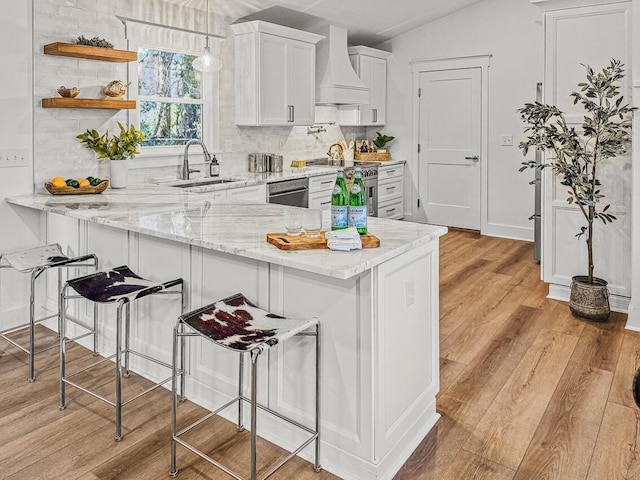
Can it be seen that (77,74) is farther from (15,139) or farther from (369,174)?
(369,174)

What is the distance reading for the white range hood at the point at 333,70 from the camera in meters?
6.07

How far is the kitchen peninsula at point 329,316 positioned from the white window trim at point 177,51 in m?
1.78

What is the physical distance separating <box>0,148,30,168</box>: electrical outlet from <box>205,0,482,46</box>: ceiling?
2061 mm

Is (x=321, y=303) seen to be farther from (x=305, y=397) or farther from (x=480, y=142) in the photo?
(x=480, y=142)

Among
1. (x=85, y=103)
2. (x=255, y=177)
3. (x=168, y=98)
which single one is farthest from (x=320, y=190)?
(x=85, y=103)

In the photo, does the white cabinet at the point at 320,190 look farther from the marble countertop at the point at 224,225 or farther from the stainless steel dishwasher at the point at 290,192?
the marble countertop at the point at 224,225

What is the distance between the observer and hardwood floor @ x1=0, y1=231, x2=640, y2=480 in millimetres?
2152

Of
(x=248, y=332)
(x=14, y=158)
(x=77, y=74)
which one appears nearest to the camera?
(x=248, y=332)

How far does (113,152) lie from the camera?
394 cm

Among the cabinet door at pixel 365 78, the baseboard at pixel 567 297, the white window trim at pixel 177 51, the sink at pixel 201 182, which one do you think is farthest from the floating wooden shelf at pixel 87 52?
the baseboard at pixel 567 297

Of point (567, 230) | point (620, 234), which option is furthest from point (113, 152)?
point (620, 234)

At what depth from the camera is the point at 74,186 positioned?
3.63 meters

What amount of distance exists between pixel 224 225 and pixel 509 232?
5000 millimetres

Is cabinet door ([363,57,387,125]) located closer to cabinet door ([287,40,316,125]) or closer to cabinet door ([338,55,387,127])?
cabinet door ([338,55,387,127])
